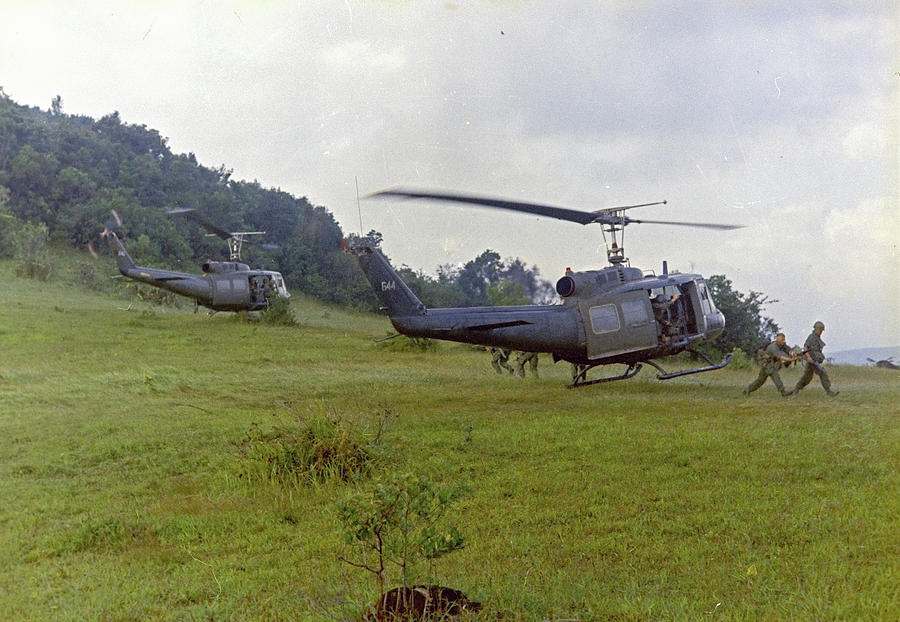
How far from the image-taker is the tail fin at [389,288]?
13.1 m

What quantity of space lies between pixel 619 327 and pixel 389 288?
4.64 m

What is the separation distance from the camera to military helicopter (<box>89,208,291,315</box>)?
21.0 metres

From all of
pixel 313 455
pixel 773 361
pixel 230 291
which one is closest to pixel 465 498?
pixel 313 455

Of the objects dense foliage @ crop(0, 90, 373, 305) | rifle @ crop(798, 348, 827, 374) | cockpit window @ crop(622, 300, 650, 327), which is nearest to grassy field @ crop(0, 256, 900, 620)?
rifle @ crop(798, 348, 827, 374)

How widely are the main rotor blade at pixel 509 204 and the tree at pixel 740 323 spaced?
50.3 ft

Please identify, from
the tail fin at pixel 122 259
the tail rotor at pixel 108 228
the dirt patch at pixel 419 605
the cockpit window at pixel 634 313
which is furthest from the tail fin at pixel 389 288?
the tail rotor at pixel 108 228

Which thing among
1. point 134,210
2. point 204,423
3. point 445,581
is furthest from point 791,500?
point 134,210

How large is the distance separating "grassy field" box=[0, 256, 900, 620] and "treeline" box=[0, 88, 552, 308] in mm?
4763

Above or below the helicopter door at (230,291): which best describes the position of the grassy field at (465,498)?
below

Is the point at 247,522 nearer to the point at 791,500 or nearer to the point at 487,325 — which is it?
the point at 791,500

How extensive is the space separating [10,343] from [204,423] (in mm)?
4010

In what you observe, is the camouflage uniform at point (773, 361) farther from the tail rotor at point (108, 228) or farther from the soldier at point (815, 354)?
the tail rotor at point (108, 228)

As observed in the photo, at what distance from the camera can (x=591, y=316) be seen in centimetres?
1331

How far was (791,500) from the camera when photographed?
6.41 metres
